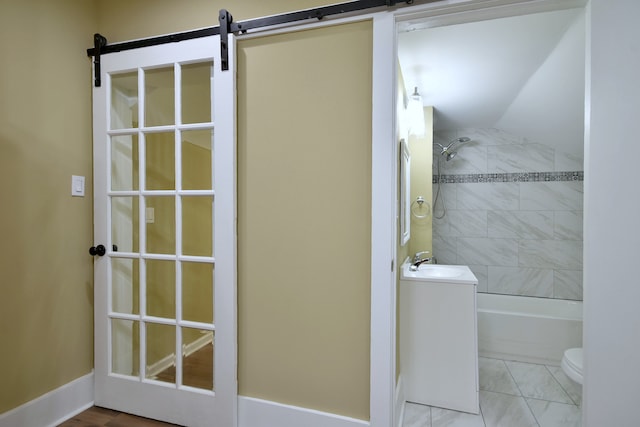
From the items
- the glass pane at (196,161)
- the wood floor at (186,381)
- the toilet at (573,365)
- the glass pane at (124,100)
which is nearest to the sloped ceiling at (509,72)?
the glass pane at (196,161)

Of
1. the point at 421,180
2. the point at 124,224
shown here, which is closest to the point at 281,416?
the point at 124,224

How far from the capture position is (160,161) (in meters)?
1.83

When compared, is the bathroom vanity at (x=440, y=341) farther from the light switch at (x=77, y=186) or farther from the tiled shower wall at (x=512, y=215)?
the light switch at (x=77, y=186)

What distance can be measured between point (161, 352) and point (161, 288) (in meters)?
0.38

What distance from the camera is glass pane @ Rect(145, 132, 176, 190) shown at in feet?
5.88

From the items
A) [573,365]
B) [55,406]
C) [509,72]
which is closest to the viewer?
[55,406]

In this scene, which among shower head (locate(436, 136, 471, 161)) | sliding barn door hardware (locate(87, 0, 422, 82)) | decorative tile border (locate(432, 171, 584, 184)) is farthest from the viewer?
shower head (locate(436, 136, 471, 161))

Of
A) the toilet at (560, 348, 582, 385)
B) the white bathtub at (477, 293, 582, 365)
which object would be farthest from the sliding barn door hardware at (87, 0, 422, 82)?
the white bathtub at (477, 293, 582, 365)

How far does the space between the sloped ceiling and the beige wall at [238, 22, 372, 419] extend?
1.69 feet

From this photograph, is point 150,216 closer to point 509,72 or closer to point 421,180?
point 421,180

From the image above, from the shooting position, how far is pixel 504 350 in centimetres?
277

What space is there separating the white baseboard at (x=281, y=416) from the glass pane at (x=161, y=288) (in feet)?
2.15

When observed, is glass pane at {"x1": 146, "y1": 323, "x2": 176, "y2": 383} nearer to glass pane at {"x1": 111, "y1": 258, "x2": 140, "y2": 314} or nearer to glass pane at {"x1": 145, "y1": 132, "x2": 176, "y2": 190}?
glass pane at {"x1": 111, "y1": 258, "x2": 140, "y2": 314}

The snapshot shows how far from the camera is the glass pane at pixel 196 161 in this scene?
1.75 m
